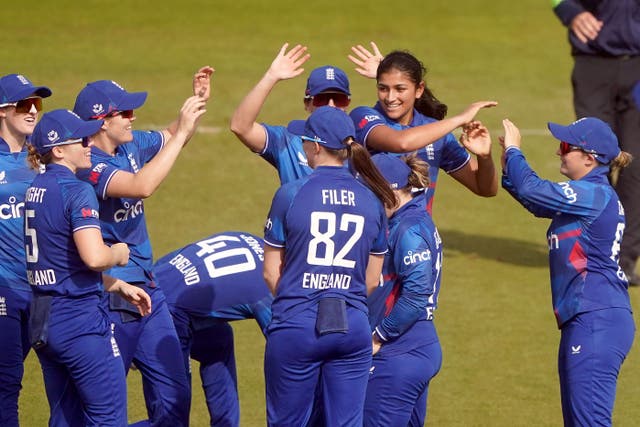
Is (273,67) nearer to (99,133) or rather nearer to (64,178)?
(99,133)

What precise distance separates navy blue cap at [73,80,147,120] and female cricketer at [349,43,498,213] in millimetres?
1440

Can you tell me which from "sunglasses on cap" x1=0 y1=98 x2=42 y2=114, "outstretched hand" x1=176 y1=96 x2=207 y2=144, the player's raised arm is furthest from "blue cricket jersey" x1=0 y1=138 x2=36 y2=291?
the player's raised arm

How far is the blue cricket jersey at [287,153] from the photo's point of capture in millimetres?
8344

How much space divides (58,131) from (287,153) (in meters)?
1.87

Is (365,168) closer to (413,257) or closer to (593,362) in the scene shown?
(413,257)

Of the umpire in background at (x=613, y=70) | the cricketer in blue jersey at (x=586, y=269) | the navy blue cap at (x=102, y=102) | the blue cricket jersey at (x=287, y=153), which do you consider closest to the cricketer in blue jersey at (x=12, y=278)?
the navy blue cap at (x=102, y=102)

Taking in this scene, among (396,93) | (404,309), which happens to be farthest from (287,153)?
(404,309)

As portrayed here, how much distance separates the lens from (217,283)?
8125 millimetres

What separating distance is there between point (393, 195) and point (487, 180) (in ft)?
5.02

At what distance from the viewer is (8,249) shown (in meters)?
7.92

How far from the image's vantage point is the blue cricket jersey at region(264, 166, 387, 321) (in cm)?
667

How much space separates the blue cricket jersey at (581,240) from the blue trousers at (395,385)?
0.99 metres

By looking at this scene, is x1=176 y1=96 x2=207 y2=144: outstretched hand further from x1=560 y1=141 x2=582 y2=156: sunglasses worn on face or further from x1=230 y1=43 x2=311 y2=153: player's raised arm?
x1=560 y1=141 x2=582 y2=156: sunglasses worn on face

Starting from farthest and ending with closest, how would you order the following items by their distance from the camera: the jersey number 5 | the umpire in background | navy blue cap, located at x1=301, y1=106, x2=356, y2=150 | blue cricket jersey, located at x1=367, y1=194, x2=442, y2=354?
1. the umpire in background
2. blue cricket jersey, located at x1=367, y1=194, x2=442, y2=354
3. navy blue cap, located at x1=301, y1=106, x2=356, y2=150
4. the jersey number 5
